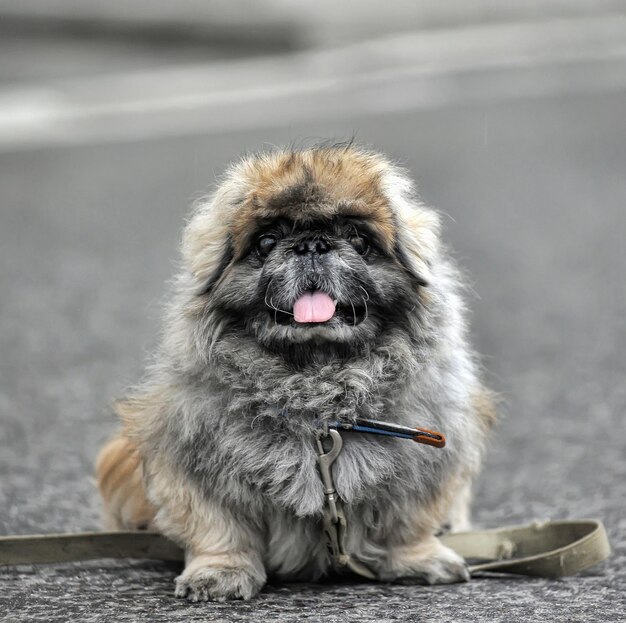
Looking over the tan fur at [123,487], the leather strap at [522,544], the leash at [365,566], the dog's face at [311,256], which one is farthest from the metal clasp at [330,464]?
the tan fur at [123,487]

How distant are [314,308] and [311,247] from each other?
0.65ft

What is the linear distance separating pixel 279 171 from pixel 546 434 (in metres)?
3.30

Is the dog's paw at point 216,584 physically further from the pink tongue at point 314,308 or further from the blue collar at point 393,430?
the pink tongue at point 314,308

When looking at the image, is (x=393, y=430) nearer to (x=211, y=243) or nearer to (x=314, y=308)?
(x=314, y=308)

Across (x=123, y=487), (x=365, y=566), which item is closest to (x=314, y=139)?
(x=123, y=487)

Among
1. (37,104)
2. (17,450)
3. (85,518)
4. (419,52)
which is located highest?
(419,52)

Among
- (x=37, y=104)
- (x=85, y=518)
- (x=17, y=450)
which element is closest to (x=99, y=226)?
(x=37, y=104)

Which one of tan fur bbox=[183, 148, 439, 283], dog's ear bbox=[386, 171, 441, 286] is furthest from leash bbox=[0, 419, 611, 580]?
tan fur bbox=[183, 148, 439, 283]

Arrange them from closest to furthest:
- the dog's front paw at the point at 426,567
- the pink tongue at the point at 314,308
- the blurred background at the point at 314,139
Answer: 1. the pink tongue at the point at 314,308
2. the dog's front paw at the point at 426,567
3. the blurred background at the point at 314,139

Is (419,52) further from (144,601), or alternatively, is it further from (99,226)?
(144,601)

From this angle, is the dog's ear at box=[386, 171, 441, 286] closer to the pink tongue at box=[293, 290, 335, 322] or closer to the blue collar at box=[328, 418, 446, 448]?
the pink tongue at box=[293, 290, 335, 322]

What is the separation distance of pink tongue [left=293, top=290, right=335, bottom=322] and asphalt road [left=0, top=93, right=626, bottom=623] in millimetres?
926

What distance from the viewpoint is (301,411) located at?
163 inches

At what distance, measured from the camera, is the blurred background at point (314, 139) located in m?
6.25
